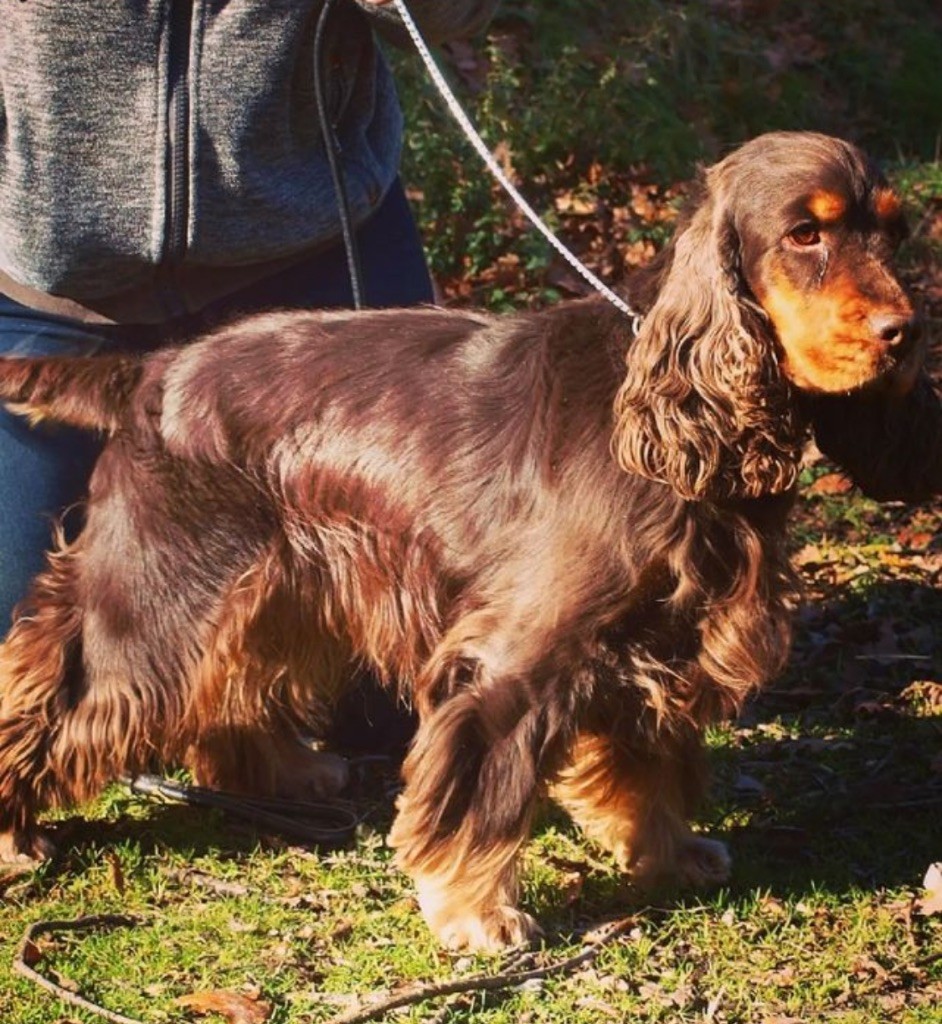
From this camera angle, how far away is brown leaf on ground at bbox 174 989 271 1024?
375cm

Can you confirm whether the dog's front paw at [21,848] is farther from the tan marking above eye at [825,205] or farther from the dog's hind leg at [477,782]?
the tan marking above eye at [825,205]

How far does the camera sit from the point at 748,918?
411 cm

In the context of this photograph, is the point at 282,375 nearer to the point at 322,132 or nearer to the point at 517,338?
the point at 517,338

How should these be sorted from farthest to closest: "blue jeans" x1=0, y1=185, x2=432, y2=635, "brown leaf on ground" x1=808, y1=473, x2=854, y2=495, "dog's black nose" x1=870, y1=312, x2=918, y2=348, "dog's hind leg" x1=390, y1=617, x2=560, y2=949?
"brown leaf on ground" x1=808, y1=473, x2=854, y2=495 < "blue jeans" x1=0, y1=185, x2=432, y2=635 < "dog's hind leg" x1=390, y1=617, x2=560, y2=949 < "dog's black nose" x1=870, y1=312, x2=918, y2=348

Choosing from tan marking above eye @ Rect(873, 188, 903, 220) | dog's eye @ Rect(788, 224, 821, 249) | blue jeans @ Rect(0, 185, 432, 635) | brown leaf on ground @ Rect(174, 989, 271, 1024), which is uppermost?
tan marking above eye @ Rect(873, 188, 903, 220)

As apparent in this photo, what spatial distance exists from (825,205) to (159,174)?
70.0 inches

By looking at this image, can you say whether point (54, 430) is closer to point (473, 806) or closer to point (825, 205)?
point (473, 806)

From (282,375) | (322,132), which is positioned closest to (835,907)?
(282,375)

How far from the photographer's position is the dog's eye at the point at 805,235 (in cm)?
353

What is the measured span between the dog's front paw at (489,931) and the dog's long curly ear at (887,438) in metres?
1.25

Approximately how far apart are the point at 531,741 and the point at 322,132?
1753 millimetres

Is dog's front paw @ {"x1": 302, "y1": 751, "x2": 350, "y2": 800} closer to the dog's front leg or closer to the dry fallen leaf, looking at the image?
the dog's front leg

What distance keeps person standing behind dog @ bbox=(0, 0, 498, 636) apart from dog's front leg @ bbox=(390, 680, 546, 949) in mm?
1431

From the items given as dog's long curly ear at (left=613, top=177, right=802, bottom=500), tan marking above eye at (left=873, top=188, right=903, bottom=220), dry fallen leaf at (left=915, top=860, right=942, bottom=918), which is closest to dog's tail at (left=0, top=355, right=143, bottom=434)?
dog's long curly ear at (left=613, top=177, right=802, bottom=500)
